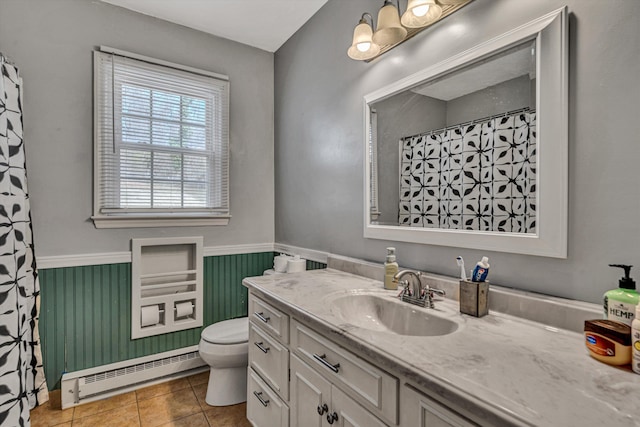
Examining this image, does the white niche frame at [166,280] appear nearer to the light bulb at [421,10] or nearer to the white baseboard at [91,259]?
the white baseboard at [91,259]

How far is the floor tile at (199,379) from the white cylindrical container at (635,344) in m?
2.31

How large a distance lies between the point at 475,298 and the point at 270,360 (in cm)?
89

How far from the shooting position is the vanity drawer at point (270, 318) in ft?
4.37

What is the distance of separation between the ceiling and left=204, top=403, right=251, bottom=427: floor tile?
2.54 meters

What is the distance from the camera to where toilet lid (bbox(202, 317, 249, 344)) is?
76.7 inches

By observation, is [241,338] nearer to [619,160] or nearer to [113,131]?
[113,131]

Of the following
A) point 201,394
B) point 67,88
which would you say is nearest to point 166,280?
point 201,394

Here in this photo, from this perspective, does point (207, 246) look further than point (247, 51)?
No

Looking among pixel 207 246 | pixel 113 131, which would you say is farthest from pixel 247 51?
pixel 207 246

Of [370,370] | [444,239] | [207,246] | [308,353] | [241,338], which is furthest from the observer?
[207,246]

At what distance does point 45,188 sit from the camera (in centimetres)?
199

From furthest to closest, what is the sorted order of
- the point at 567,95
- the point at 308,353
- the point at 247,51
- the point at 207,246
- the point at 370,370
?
the point at 247,51 → the point at 207,246 → the point at 308,353 → the point at 567,95 → the point at 370,370

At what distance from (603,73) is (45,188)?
8.79ft

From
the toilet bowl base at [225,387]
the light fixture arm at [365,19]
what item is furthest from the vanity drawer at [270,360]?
the light fixture arm at [365,19]
